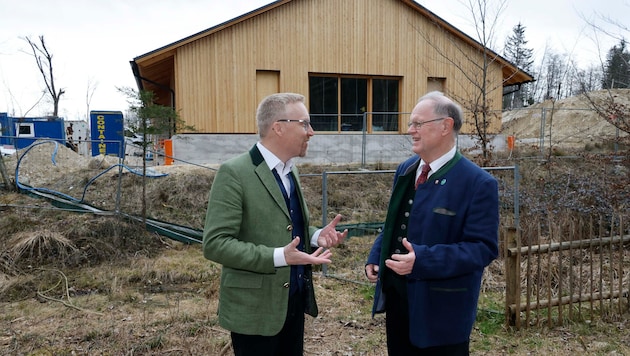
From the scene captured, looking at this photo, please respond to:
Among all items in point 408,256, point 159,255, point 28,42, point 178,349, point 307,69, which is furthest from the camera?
point 28,42

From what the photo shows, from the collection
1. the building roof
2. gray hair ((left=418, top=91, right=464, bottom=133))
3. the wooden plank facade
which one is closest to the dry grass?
gray hair ((left=418, top=91, right=464, bottom=133))

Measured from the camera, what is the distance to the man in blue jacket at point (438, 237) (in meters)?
1.97

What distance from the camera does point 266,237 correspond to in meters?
2.13

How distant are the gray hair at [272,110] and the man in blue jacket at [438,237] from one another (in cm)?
66

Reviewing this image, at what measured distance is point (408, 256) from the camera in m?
1.92

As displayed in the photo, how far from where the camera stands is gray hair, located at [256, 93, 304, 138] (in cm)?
223

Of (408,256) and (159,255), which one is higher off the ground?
(408,256)

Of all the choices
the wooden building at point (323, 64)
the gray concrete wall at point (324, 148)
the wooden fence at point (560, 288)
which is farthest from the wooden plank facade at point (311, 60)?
the wooden fence at point (560, 288)

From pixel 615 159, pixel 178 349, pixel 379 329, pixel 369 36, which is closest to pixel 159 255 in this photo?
pixel 178 349

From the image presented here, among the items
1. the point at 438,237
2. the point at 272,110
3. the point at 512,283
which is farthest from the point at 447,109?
the point at 512,283

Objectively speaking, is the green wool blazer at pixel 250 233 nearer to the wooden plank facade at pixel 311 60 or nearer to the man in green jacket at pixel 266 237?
the man in green jacket at pixel 266 237

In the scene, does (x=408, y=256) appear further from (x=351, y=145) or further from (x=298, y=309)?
(x=351, y=145)

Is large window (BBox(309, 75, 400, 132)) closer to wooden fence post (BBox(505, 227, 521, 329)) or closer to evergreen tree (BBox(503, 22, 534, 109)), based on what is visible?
wooden fence post (BBox(505, 227, 521, 329))

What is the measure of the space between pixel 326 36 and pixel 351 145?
4019 mm
